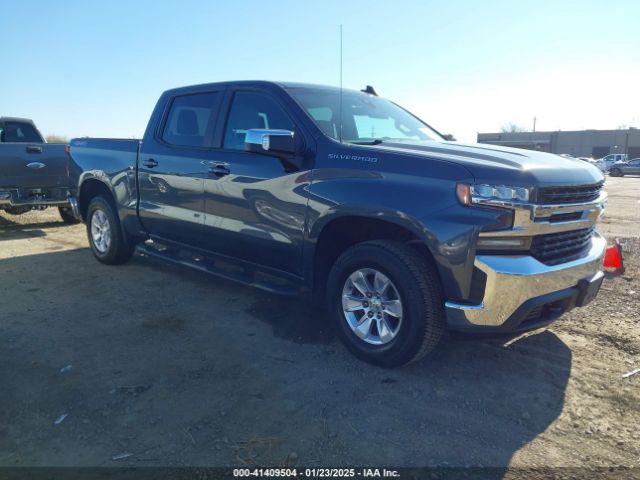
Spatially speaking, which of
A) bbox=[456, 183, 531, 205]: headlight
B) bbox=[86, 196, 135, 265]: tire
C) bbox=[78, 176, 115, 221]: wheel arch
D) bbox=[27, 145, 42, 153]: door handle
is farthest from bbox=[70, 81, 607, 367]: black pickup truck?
bbox=[27, 145, 42, 153]: door handle

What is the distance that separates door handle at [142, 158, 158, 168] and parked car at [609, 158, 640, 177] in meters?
38.9

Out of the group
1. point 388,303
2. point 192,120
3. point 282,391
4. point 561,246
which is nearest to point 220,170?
point 192,120

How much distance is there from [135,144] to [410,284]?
371cm

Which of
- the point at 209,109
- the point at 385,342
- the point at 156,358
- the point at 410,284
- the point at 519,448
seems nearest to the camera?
the point at 519,448

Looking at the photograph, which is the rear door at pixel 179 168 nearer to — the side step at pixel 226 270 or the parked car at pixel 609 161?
the side step at pixel 226 270

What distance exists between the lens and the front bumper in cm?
298

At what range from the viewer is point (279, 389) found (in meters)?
3.29

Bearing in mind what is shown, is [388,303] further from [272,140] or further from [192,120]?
[192,120]

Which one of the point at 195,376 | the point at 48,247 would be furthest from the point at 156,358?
the point at 48,247

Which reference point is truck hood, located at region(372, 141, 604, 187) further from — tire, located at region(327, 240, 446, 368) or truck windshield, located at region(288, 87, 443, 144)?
tire, located at region(327, 240, 446, 368)

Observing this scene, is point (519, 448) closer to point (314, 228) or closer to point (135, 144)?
point (314, 228)

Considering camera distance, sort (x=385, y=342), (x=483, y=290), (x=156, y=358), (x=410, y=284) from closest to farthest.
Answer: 1. (x=483, y=290)
2. (x=410, y=284)
3. (x=385, y=342)
4. (x=156, y=358)

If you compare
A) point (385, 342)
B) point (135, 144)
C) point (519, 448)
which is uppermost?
point (135, 144)

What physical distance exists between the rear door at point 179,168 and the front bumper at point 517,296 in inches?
105
